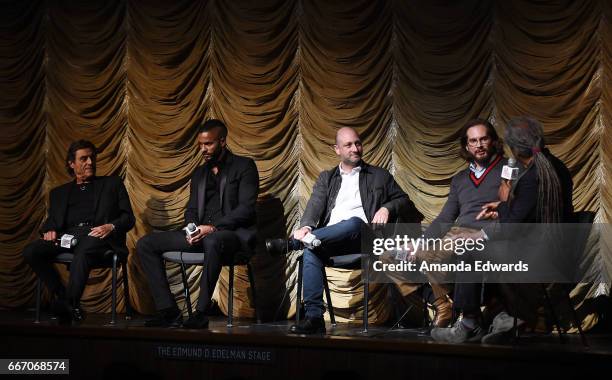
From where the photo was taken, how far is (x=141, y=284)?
20.5 ft

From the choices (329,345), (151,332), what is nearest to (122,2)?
(151,332)

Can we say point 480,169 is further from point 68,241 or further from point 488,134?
point 68,241

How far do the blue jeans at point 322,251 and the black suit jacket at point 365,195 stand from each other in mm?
267

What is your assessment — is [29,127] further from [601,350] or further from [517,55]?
[601,350]

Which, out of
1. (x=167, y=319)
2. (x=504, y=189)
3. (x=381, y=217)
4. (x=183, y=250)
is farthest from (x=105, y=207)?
(x=504, y=189)

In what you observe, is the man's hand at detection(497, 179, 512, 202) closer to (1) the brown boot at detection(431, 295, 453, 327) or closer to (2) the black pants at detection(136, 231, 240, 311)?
(1) the brown boot at detection(431, 295, 453, 327)

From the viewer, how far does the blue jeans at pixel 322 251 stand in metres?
4.71

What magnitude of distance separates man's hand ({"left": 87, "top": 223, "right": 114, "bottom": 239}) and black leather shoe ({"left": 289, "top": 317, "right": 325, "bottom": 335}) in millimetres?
1465

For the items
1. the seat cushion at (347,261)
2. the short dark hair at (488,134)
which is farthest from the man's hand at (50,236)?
the short dark hair at (488,134)

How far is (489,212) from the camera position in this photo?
15.1 feet

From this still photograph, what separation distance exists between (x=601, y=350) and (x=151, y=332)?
2.44 meters

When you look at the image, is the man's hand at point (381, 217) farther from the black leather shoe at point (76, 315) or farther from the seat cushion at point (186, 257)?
the black leather shoe at point (76, 315)

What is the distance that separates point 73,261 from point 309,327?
1658mm

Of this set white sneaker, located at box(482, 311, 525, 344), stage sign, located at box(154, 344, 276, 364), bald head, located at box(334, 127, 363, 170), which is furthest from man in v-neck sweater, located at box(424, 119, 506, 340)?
stage sign, located at box(154, 344, 276, 364)
